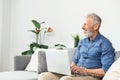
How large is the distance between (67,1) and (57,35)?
56 centimetres

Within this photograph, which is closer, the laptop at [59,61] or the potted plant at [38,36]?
the laptop at [59,61]

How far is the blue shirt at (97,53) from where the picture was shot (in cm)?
210

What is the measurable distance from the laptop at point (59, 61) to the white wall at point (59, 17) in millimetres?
1051

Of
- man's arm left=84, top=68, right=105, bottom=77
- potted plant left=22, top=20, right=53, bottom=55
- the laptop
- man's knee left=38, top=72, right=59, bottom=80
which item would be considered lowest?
man's knee left=38, top=72, right=59, bottom=80

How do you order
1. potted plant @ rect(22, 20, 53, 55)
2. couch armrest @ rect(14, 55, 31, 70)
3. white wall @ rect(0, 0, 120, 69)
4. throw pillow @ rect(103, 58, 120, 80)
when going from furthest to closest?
1. potted plant @ rect(22, 20, 53, 55)
2. couch armrest @ rect(14, 55, 31, 70)
3. white wall @ rect(0, 0, 120, 69)
4. throw pillow @ rect(103, 58, 120, 80)

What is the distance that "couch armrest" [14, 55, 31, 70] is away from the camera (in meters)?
3.17

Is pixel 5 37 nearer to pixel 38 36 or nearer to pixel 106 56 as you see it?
pixel 38 36

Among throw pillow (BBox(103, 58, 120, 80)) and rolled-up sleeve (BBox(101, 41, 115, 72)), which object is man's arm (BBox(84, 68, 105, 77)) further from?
throw pillow (BBox(103, 58, 120, 80))

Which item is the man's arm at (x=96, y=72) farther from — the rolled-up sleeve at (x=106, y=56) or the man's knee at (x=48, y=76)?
the man's knee at (x=48, y=76)

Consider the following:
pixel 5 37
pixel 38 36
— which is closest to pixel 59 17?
pixel 38 36

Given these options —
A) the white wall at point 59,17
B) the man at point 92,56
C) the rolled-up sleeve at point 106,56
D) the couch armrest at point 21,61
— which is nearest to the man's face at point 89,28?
the man at point 92,56

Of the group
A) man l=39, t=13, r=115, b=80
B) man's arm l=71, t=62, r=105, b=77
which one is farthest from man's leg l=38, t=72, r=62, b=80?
man's arm l=71, t=62, r=105, b=77

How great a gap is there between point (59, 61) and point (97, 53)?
0.38 m

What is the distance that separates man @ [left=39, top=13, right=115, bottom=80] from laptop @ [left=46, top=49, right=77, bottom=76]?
0.22ft
